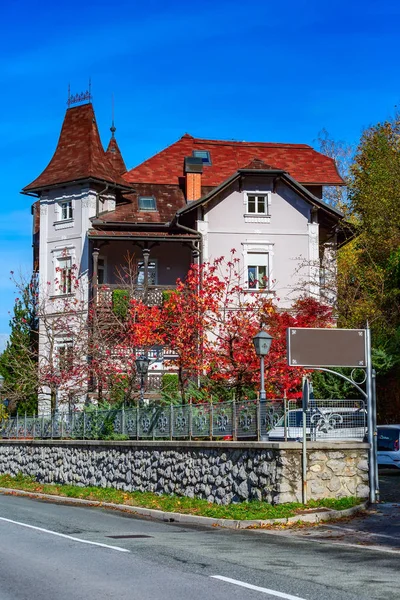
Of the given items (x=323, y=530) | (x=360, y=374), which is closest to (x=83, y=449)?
(x=360, y=374)

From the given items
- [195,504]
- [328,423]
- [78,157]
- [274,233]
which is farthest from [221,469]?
[78,157]

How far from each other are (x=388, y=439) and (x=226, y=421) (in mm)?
8060

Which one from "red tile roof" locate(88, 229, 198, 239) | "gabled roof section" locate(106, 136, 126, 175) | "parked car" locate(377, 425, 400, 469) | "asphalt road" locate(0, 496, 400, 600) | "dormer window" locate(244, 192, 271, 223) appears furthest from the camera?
"gabled roof section" locate(106, 136, 126, 175)

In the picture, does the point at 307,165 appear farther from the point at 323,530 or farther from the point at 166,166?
the point at 323,530

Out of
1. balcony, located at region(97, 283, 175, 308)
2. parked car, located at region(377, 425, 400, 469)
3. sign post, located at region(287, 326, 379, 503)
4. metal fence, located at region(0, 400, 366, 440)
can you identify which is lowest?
parked car, located at region(377, 425, 400, 469)

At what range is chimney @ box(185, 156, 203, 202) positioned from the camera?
41688mm

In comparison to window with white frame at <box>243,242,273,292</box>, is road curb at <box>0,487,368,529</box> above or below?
below

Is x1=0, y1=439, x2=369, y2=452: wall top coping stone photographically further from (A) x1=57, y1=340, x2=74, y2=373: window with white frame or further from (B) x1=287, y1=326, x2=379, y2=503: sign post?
(A) x1=57, y1=340, x2=74, y2=373: window with white frame

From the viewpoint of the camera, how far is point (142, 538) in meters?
14.0

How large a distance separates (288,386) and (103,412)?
579 centimetres

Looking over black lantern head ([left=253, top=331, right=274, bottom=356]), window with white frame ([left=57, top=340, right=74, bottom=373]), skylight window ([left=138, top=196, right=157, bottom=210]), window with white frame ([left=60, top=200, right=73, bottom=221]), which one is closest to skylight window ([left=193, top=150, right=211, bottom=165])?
skylight window ([left=138, top=196, right=157, bottom=210])

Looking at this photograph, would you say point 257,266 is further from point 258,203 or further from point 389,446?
point 389,446

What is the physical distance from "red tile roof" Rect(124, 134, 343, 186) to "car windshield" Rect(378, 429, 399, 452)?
63.5ft

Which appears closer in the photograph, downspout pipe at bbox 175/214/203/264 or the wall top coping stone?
the wall top coping stone
